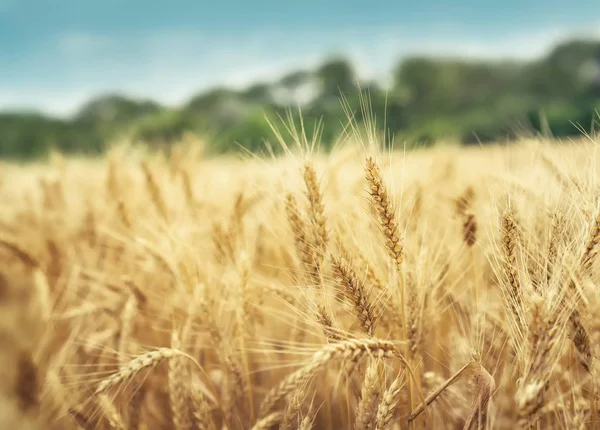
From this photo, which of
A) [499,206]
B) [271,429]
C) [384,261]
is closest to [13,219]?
[271,429]

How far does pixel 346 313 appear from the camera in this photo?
1.25m

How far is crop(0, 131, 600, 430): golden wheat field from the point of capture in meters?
0.84

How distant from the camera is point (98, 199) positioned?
9.87ft

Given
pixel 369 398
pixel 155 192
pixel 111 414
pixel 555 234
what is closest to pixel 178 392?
pixel 111 414

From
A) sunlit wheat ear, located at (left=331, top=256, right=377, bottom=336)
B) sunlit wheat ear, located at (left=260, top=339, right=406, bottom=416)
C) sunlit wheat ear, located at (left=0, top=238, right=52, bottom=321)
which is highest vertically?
sunlit wheat ear, located at (left=331, top=256, right=377, bottom=336)

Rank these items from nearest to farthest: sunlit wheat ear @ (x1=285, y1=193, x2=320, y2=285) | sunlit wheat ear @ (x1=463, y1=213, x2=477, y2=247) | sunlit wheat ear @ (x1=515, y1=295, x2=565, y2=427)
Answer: sunlit wheat ear @ (x1=515, y1=295, x2=565, y2=427) < sunlit wheat ear @ (x1=285, y1=193, x2=320, y2=285) < sunlit wheat ear @ (x1=463, y1=213, x2=477, y2=247)

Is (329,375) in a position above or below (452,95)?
below

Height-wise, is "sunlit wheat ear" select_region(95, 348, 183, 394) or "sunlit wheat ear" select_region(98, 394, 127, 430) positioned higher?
"sunlit wheat ear" select_region(95, 348, 183, 394)

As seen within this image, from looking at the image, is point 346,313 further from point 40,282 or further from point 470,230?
point 40,282

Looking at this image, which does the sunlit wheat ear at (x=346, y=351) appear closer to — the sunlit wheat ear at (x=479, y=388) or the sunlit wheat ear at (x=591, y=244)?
the sunlit wheat ear at (x=479, y=388)

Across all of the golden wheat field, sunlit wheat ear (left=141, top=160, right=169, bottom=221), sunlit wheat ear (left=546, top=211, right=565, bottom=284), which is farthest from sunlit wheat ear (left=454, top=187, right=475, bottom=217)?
sunlit wheat ear (left=141, top=160, right=169, bottom=221)

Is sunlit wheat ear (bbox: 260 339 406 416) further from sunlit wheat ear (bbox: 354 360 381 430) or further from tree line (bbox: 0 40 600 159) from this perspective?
tree line (bbox: 0 40 600 159)

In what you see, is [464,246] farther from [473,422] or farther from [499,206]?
[473,422]

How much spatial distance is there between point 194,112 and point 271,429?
26.0 meters
